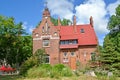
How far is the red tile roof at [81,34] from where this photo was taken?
52.9m

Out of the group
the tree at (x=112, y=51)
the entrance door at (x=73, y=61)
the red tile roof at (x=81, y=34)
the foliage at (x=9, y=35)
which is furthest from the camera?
the foliage at (x=9, y=35)

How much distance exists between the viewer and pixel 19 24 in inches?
2427

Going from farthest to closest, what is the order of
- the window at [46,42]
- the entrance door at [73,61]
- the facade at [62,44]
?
the window at [46,42] < the facade at [62,44] < the entrance door at [73,61]

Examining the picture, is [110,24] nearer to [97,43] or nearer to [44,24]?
[97,43]

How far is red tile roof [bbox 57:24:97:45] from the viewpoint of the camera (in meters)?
52.9

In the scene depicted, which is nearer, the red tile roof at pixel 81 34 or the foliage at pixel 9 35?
the red tile roof at pixel 81 34

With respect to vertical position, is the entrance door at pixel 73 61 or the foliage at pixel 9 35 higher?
the foliage at pixel 9 35

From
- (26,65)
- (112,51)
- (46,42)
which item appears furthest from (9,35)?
(112,51)

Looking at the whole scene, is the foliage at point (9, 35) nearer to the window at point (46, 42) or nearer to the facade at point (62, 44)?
the facade at point (62, 44)

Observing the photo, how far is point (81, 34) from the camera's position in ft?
180

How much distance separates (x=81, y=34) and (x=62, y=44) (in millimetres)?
4960

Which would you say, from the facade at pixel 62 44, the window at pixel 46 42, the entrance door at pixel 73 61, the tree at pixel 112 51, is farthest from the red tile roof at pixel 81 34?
the tree at pixel 112 51

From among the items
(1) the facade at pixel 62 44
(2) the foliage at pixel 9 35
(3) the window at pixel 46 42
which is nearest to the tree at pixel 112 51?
(1) the facade at pixel 62 44

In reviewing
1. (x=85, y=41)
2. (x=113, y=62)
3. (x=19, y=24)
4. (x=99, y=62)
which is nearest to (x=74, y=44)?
(x=85, y=41)
